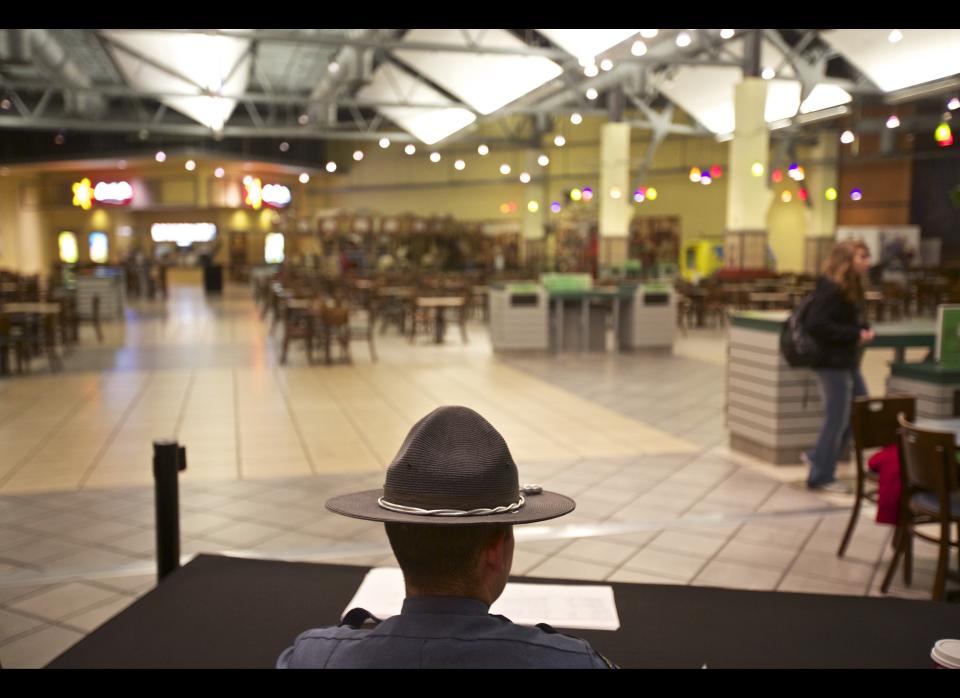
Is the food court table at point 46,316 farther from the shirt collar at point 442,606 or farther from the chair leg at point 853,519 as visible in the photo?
the shirt collar at point 442,606

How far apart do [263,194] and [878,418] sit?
2786 centimetres

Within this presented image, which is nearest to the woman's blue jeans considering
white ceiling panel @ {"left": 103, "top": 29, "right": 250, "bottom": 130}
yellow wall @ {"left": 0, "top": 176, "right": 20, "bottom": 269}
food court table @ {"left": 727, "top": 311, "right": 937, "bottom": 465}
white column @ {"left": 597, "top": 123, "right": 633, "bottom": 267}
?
food court table @ {"left": 727, "top": 311, "right": 937, "bottom": 465}

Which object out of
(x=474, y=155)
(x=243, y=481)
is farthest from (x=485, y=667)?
(x=474, y=155)

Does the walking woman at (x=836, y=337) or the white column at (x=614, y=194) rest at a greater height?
the white column at (x=614, y=194)

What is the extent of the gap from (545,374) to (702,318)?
6770 mm

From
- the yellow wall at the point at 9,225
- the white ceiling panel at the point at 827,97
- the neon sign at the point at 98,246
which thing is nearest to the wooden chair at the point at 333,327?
the white ceiling panel at the point at 827,97

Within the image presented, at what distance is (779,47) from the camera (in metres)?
15.8

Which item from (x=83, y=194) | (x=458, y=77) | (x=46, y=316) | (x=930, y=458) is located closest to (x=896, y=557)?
(x=930, y=458)

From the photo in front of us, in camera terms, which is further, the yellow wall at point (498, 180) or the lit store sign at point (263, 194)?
the lit store sign at point (263, 194)

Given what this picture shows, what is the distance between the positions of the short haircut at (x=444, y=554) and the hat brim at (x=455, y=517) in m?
0.03

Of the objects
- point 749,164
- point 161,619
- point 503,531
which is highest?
point 749,164

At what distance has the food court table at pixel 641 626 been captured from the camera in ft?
5.55

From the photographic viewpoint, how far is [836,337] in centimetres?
494
